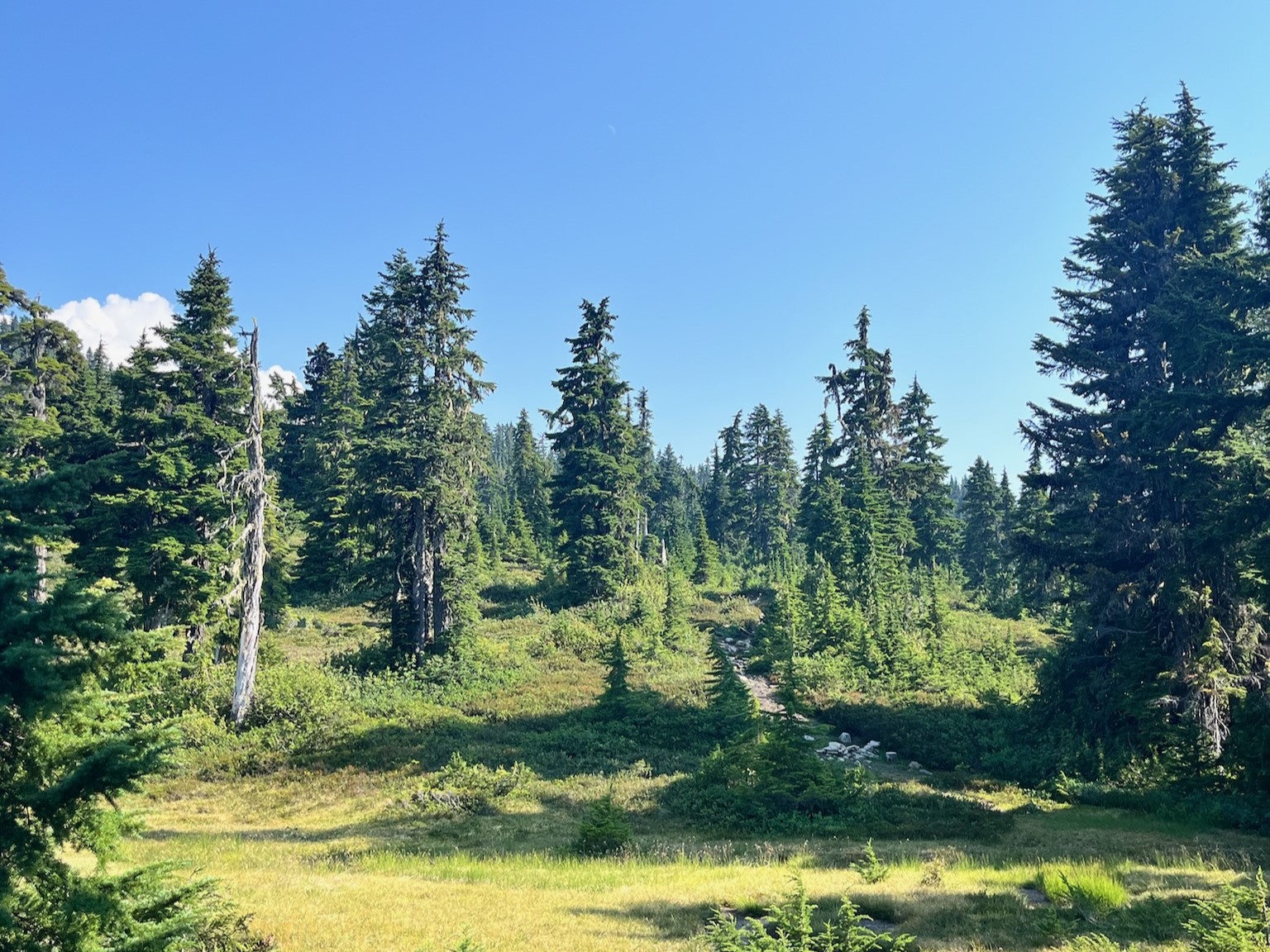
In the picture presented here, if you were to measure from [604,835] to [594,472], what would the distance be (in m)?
32.0

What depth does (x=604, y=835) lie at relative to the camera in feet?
49.3

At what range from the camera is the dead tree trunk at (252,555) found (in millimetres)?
24562

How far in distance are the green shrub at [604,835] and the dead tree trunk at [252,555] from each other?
14919 millimetres

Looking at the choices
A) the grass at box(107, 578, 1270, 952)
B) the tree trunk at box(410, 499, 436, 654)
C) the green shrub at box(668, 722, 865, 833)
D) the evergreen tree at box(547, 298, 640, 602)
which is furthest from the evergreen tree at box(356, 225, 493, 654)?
the green shrub at box(668, 722, 865, 833)

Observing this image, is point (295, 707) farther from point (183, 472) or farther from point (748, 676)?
point (748, 676)

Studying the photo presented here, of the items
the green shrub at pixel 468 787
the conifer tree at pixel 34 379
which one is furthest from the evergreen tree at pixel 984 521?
the conifer tree at pixel 34 379

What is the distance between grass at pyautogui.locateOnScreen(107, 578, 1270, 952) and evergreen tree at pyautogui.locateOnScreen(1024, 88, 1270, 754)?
4905mm

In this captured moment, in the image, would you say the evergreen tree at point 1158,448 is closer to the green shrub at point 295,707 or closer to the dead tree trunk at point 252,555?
the green shrub at point 295,707

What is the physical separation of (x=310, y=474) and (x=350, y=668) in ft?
108

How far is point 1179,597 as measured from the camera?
20.3 metres

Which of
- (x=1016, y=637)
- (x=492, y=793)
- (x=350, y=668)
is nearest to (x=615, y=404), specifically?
(x=350, y=668)

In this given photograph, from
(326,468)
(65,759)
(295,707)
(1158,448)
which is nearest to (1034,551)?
(1158,448)

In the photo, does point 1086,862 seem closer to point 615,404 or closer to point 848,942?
point 848,942

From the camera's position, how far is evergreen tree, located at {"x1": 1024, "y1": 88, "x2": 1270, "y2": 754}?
65.0ft
